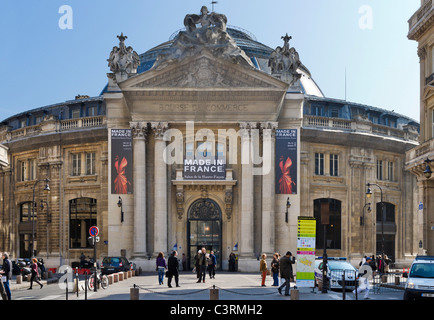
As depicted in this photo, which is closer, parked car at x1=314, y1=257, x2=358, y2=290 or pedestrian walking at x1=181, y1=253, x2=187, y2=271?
parked car at x1=314, y1=257, x2=358, y2=290

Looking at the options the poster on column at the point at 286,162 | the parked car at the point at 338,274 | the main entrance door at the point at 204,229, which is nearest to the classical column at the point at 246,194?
the poster on column at the point at 286,162

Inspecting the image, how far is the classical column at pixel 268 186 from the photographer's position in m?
51.6

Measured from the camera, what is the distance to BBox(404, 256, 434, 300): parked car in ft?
90.2

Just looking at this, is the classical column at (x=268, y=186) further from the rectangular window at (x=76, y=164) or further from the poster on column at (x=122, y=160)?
the rectangular window at (x=76, y=164)

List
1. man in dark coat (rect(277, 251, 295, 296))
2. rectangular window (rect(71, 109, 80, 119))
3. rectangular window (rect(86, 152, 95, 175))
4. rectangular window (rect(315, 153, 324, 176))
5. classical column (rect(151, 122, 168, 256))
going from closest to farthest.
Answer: man in dark coat (rect(277, 251, 295, 296))
classical column (rect(151, 122, 168, 256))
rectangular window (rect(315, 153, 324, 176))
rectangular window (rect(86, 152, 95, 175))
rectangular window (rect(71, 109, 80, 119))

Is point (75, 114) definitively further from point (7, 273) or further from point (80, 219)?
point (7, 273)

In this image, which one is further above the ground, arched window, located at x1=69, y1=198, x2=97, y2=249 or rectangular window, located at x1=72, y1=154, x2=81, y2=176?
rectangular window, located at x1=72, y1=154, x2=81, y2=176

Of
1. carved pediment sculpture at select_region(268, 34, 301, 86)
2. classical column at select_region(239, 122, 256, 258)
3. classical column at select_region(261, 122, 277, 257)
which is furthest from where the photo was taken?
carved pediment sculpture at select_region(268, 34, 301, 86)

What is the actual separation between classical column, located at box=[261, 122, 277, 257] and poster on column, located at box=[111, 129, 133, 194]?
413 inches

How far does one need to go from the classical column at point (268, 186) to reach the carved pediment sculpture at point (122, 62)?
11810mm

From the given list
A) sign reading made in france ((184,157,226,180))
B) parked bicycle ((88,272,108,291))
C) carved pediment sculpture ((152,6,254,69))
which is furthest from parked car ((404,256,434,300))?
carved pediment sculpture ((152,6,254,69))

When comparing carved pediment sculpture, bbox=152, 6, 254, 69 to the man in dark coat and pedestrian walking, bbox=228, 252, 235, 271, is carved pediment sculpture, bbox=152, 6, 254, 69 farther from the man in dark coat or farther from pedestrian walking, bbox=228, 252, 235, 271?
the man in dark coat

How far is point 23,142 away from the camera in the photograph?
6375cm

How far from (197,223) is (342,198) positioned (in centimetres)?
1485
